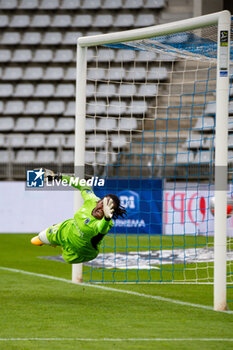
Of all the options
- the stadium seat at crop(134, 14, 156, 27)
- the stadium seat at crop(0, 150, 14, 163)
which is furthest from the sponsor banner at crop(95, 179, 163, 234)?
the stadium seat at crop(134, 14, 156, 27)

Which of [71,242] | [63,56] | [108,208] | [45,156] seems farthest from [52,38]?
[108,208]

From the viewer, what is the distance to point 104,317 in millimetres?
6465

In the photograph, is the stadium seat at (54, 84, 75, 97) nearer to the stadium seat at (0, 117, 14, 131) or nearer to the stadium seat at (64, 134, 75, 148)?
the stadium seat at (0, 117, 14, 131)

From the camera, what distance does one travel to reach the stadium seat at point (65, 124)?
68.8 feet

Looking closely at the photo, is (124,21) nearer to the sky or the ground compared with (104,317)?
nearer to the sky

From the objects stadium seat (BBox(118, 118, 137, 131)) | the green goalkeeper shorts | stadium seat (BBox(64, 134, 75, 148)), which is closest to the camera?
the green goalkeeper shorts

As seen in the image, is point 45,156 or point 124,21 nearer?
point 45,156

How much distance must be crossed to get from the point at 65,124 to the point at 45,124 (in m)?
0.66

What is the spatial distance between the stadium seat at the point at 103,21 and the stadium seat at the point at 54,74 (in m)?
1.97

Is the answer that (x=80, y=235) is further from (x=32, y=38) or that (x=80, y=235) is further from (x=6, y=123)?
(x=32, y=38)

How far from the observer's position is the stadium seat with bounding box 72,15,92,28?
22.7m

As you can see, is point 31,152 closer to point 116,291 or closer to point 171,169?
point 171,169

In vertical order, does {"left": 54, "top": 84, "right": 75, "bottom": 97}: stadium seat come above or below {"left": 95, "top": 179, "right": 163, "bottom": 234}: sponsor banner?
above

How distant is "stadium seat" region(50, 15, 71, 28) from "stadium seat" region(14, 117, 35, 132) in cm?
381
